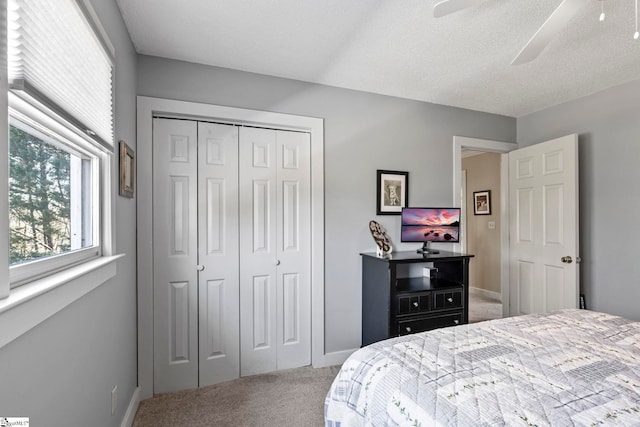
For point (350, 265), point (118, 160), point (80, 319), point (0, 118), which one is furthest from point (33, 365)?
point (350, 265)

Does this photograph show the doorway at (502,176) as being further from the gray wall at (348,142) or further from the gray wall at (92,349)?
the gray wall at (92,349)

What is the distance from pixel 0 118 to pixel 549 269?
3893 mm

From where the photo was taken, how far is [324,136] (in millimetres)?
2801

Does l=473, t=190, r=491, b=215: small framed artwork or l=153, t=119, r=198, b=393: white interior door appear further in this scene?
l=473, t=190, r=491, b=215: small framed artwork

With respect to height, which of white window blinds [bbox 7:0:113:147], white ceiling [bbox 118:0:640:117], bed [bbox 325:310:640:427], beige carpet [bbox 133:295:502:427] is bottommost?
beige carpet [bbox 133:295:502:427]

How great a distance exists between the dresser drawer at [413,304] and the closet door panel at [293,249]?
0.76m

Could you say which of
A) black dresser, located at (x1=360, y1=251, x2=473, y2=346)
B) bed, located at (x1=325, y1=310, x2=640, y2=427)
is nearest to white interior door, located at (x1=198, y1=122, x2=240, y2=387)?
black dresser, located at (x1=360, y1=251, x2=473, y2=346)

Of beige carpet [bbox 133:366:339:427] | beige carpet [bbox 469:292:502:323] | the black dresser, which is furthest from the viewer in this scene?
beige carpet [bbox 469:292:502:323]

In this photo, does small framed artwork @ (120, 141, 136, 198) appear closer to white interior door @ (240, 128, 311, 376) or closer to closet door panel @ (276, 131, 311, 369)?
white interior door @ (240, 128, 311, 376)

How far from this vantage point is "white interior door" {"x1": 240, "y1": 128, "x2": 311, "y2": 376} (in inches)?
102

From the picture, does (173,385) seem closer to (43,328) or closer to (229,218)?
(229,218)

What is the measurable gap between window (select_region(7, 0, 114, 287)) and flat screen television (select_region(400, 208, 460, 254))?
7.46 feet

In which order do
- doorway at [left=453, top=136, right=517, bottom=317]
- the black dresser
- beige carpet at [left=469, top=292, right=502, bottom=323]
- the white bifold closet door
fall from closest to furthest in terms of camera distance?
1. the white bifold closet door
2. the black dresser
3. doorway at [left=453, top=136, right=517, bottom=317]
4. beige carpet at [left=469, top=292, right=502, bottom=323]

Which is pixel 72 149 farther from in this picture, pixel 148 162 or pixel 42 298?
pixel 148 162
